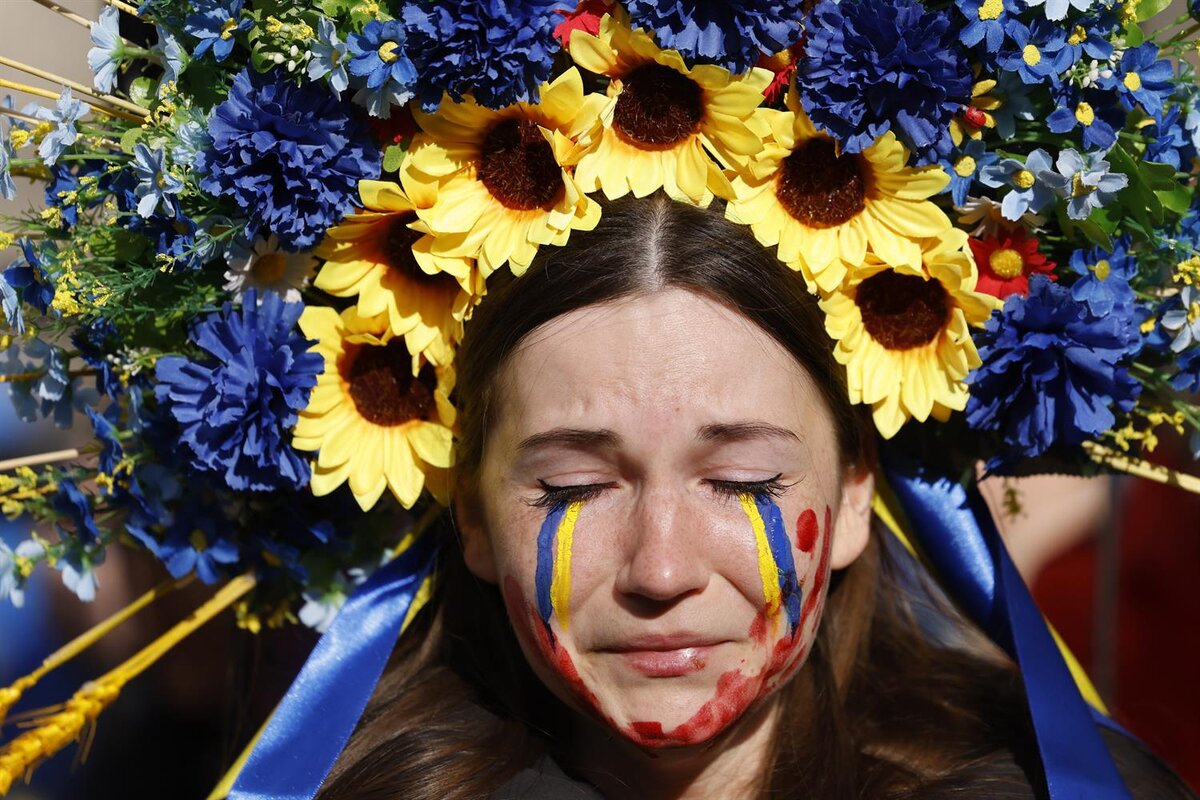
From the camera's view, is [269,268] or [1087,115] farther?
[269,268]

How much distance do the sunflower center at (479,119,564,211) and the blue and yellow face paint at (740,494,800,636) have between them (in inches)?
20.2

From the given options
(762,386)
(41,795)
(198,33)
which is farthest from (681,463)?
(41,795)

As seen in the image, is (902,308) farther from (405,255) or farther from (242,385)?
(242,385)

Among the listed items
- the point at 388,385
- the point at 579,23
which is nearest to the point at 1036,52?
the point at 579,23

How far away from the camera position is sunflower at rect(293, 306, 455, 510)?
1868 mm

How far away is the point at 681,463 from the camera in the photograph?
167 cm

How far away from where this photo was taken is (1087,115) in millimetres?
Result: 1706

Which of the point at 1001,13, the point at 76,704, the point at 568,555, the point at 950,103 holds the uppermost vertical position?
the point at 1001,13

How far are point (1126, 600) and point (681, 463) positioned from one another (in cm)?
Answer: 256

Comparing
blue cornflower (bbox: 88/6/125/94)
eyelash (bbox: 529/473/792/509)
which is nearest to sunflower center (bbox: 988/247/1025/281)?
eyelash (bbox: 529/473/792/509)

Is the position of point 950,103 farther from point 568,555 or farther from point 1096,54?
point 568,555

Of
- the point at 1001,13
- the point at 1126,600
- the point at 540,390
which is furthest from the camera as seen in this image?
the point at 1126,600

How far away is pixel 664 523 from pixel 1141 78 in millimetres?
934

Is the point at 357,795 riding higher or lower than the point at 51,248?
lower
